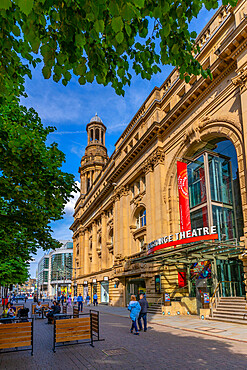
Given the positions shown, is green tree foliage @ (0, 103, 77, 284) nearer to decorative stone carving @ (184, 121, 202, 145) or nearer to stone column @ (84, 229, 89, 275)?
decorative stone carving @ (184, 121, 202, 145)

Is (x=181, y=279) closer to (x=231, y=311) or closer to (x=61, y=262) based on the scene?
(x=231, y=311)

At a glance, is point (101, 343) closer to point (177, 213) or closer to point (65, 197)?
point (65, 197)

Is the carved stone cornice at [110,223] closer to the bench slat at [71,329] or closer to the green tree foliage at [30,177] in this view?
the green tree foliage at [30,177]

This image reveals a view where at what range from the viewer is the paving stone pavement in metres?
7.94

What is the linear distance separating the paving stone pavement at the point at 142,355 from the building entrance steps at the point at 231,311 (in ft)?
14.7

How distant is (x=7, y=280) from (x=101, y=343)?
19.6 metres

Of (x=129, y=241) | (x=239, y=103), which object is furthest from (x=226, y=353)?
(x=129, y=241)

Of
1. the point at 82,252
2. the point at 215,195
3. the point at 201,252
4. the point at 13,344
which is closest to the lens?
the point at 13,344

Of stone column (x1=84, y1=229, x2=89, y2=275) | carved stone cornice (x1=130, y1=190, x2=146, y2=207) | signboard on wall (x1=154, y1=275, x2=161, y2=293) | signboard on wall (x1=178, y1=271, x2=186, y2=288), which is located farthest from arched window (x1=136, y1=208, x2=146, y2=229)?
stone column (x1=84, y1=229, x2=89, y2=275)

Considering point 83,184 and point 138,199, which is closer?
point 138,199

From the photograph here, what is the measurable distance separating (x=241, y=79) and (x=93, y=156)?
60791 millimetres

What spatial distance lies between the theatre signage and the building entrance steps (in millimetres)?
3844

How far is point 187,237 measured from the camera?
20984 millimetres

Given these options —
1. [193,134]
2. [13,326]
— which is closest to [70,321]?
[13,326]
